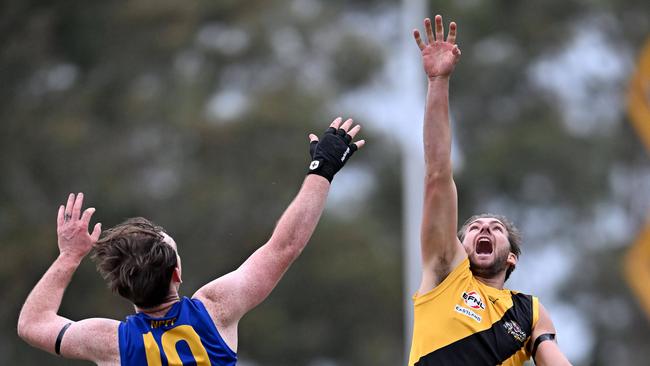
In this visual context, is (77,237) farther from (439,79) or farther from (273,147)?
(273,147)

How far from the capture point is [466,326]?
242 inches

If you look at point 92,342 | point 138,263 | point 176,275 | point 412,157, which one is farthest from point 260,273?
point 412,157

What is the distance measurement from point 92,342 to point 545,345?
7.41 feet

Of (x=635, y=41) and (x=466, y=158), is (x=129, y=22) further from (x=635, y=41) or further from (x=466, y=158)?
(x=635, y=41)

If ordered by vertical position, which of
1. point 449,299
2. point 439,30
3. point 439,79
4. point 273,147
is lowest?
point 449,299

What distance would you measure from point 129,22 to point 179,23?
1238 millimetres

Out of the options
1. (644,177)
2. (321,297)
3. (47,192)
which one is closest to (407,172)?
(321,297)

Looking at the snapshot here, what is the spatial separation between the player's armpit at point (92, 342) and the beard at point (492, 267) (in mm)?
2008

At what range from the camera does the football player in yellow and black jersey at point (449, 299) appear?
20.1ft

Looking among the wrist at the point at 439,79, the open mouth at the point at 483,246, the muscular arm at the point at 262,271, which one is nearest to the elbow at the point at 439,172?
the wrist at the point at 439,79

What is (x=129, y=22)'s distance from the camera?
28484 mm

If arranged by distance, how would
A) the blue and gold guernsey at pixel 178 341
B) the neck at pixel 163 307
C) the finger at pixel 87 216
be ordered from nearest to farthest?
the blue and gold guernsey at pixel 178 341, the neck at pixel 163 307, the finger at pixel 87 216

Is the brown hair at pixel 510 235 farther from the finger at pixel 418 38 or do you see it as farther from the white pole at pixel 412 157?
the white pole at pixel 412 157

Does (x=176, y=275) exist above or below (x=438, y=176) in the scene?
below
